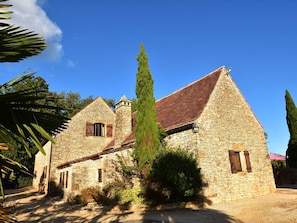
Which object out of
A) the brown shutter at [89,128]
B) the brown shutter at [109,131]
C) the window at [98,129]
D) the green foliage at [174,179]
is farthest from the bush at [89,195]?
the brown shutter at [109,131]

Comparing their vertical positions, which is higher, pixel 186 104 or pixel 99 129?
pixel 99 129

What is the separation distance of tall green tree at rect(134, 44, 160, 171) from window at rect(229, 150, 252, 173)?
4.02m

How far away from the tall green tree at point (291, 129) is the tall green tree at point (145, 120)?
17.3m

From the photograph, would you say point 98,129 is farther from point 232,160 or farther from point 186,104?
point 232,160

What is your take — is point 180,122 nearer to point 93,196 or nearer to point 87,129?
point 93,196

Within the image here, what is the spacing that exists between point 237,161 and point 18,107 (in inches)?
495

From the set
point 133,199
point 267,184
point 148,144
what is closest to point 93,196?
point 133,199

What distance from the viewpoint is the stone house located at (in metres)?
11.7

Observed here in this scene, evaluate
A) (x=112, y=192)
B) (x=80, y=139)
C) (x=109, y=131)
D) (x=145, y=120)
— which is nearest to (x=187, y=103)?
(x=145, y=120)

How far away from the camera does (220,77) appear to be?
45.8 ft

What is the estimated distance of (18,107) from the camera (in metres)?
2.17

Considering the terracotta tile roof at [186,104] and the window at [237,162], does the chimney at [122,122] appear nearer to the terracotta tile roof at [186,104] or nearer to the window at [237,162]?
the terracotta tile roof at [186,104]

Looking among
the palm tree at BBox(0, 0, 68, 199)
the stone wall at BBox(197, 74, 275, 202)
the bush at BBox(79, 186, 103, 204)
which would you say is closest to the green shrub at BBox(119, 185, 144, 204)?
the bush at BBox(79, 186, 103, 204)

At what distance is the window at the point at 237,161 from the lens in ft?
40.3
